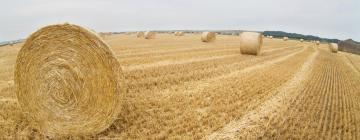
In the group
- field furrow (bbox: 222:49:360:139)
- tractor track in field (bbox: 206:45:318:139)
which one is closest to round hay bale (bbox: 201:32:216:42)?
field furrow (bbox: 222:49:360:139)

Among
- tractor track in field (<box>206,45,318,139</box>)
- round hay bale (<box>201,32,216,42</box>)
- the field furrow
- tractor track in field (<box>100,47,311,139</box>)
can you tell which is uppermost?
round hay bale (<box>201,32,216,42</box>)

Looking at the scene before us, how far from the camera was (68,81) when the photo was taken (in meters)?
6.75

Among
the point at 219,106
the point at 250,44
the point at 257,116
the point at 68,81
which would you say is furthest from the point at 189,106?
the point at 250,44

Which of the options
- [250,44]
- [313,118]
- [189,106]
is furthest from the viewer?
[250,44]

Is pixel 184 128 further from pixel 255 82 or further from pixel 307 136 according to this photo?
pixel 255 82

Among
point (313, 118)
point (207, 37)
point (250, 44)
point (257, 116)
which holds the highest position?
point (250, 44)

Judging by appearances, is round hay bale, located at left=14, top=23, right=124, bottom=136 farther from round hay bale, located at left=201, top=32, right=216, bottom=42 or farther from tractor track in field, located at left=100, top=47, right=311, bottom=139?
round hay bale, located at left=201, top=32, right=216, bottom=42

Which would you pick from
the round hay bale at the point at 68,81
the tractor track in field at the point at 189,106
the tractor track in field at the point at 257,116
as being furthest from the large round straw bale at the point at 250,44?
the round hay bale at the point at 68,81

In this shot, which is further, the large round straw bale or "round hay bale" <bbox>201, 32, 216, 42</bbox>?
"round hay bale" <bbox>201, 32, 216, 42</bbox>

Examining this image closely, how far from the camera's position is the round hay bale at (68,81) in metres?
6.55

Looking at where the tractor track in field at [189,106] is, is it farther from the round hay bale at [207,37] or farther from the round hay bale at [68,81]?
the round hay bale at [207,37]

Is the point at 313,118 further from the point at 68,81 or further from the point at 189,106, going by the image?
the point at 68,81

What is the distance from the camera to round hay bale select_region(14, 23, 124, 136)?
21.5 feet

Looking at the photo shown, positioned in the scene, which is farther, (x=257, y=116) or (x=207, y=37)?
(x=207, y=37)
